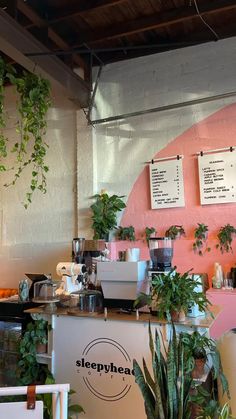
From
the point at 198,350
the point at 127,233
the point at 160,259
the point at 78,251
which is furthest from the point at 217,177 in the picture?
the point at 198,350

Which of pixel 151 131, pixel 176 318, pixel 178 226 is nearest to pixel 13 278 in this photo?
pixel 178 226

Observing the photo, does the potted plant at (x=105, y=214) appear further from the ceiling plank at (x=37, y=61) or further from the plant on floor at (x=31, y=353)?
the plant on floor at (x=31, y=353)

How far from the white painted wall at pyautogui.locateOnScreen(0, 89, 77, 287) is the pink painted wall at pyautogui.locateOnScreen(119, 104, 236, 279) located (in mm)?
1029

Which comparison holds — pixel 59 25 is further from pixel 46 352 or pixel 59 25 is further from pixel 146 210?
pixel 46 352

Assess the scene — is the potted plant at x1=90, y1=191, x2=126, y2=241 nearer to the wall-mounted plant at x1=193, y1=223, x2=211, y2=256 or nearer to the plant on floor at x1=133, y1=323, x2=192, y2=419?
the wall-mounted plant at x1=193, y1=223, x2=211, y2=256

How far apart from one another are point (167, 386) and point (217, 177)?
2510mm

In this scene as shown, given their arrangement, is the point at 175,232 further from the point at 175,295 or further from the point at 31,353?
the point at 31,353

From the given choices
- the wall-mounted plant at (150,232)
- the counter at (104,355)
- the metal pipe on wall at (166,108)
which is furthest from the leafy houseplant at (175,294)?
the metal pipe on wall at (166,108)

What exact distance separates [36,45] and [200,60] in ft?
6.27

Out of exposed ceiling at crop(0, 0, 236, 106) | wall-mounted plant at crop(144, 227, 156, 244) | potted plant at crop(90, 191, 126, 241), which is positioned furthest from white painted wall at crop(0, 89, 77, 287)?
wall-mounted plant at crop(144, 227, 156, 244)

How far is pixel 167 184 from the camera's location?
4.01 meters

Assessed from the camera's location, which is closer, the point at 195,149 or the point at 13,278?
the point at 195,149

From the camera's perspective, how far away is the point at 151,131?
4195mm

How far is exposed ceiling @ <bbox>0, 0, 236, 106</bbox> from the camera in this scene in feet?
11.4
